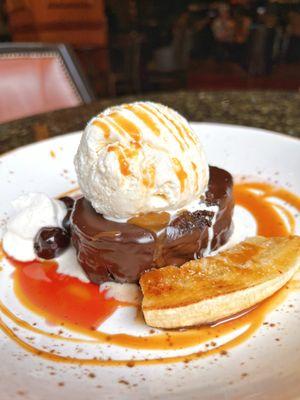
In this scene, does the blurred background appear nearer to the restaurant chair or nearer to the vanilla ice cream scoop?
the restaurant chair

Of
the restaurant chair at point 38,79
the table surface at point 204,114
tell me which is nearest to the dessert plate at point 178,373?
the table surface at point 204,114

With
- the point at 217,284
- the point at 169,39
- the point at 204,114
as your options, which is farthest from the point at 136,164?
the point at 169,39

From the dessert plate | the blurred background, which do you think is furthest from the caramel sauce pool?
the blurred background

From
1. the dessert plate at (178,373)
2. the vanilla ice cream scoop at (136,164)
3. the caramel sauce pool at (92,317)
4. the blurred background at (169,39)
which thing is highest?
the vanilla ice cream scoop at (136,164)

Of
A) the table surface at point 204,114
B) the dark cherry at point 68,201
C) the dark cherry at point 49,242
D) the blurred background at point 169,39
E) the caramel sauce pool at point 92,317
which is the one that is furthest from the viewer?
the blurred background at point 169,39

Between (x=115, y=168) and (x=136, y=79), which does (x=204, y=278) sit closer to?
(x=115, y=168)

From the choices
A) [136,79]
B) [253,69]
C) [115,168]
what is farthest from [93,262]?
[253,69]

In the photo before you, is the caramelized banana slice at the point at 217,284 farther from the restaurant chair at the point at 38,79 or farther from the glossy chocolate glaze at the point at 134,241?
the restaurant chair at the point at 38,79

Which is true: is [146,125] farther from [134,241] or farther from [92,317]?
[92,317]
